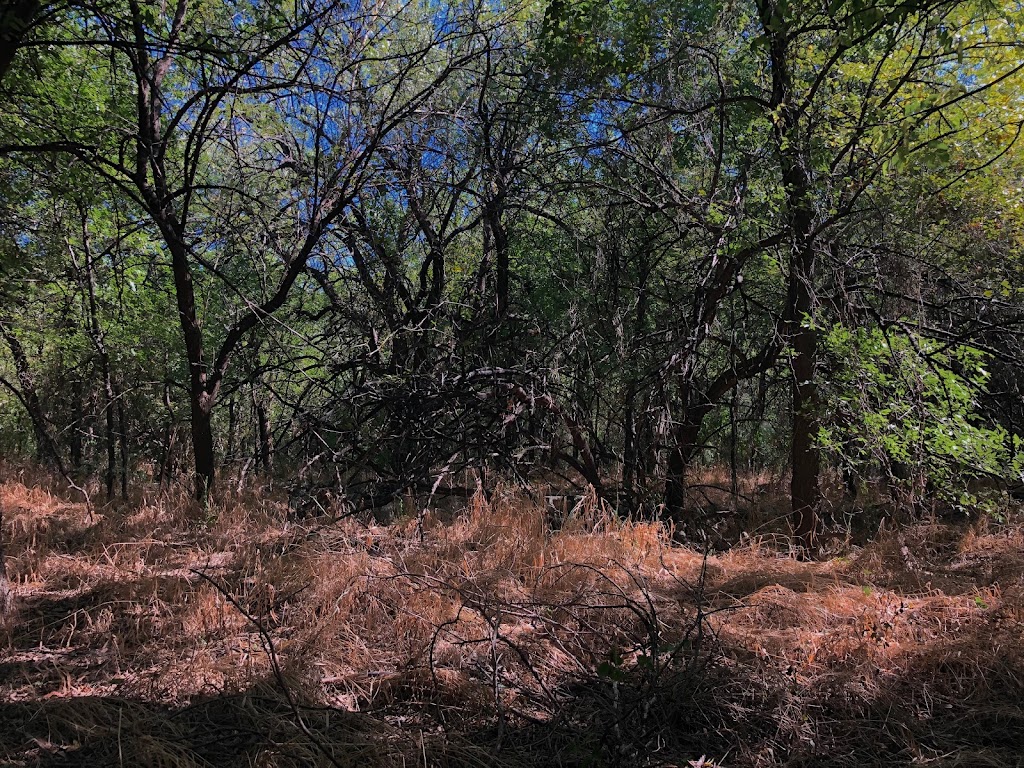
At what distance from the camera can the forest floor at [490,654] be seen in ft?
9.23

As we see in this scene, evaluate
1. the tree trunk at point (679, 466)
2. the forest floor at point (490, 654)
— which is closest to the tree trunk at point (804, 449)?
the tree trunk at point (679, 466)

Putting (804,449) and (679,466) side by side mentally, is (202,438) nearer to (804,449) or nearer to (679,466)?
(679,466)

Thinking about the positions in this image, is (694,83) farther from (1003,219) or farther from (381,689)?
(381,689)

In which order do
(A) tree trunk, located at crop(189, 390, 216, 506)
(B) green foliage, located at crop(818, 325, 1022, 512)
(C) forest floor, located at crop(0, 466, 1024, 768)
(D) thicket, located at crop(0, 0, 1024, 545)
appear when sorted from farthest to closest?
(A) tree trunk, located at crop(189, 390, 216, 506)
(D) thicket, located at crop(0, 0, 1024, 545)
(B) green foliage, located at crop(818, 325, 1022, 512)
(C) forest floor, located at crop(0, 466, 1024, 768)

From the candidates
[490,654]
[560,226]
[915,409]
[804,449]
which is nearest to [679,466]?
[804,449]

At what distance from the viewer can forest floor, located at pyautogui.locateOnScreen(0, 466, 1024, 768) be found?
281 cm

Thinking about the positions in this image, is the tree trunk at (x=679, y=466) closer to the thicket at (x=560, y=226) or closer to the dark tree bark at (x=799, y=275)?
the thicket at (x=560, y=226)

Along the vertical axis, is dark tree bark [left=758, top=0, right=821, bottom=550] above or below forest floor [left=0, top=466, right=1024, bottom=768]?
above

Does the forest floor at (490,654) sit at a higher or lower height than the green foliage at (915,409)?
lower

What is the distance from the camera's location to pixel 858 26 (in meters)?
2.63

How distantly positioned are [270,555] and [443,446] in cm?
194

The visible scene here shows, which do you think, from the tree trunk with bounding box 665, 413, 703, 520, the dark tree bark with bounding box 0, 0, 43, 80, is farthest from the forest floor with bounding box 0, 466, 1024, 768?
the dark tree bark with bounding box 0, 0, 43, 80

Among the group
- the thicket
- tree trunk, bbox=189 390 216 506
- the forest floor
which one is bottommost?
the forest floor

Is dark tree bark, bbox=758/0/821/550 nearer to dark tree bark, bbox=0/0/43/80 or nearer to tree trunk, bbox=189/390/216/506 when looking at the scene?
dark tree bark, bbox=0/0/43/80
